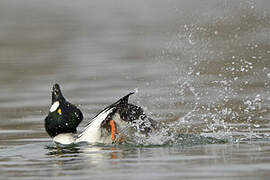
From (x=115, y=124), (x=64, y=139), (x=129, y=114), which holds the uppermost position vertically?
(x=129, y=114)

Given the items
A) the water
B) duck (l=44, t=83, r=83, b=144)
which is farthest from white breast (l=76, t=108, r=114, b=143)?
duck (l=44, t=83, r=83, b=144)

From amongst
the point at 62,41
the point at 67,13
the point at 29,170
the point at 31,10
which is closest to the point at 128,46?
the point at 62,41

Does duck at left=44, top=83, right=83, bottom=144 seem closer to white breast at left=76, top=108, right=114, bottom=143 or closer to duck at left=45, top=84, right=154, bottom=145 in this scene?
duck at left=45, top=84, right=154, bottom=145

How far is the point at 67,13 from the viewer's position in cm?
2759

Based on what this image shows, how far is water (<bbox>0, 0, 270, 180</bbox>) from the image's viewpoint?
8.45m

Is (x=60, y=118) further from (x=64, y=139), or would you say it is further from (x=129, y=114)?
(x=129, y=114)

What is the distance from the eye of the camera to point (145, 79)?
15.0 metres

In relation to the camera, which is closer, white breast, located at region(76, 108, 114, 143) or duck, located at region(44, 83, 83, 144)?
white breast, located at region(76, 108, 114, 143)

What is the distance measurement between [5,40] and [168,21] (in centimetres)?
470

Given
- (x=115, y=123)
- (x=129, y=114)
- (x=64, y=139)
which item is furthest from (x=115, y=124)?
(x=64, y=139)

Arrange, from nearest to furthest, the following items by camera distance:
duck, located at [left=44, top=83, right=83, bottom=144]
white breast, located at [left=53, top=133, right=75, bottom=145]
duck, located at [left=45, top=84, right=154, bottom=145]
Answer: duck, located at [left=45, top=84, right=154, bottom=145] → white breast, located at [left=53, top=133, right=75, bottom=145] → duck, located at [left=44, top=83, right=83, bottom=144]

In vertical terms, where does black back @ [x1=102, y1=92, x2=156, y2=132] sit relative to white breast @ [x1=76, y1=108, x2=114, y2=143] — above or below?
above

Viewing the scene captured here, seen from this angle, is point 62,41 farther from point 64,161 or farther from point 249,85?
point 64,161

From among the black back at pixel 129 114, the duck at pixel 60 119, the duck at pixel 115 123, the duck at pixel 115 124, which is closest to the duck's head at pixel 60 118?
the duck at pixel 60 119
